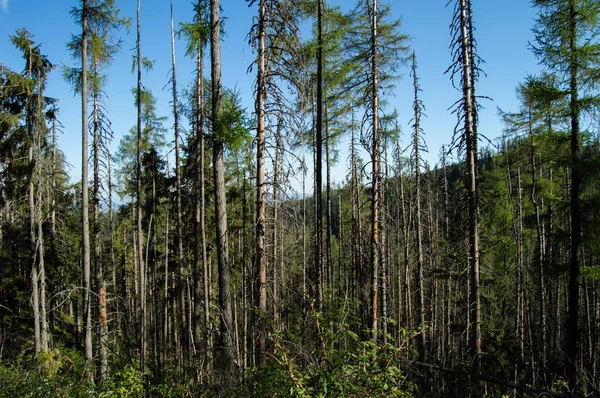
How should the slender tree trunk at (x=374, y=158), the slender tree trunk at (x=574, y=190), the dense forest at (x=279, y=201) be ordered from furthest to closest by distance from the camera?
1. the slender tree trunk at (x=374, y=158)
2. the slender tree trunk at (x=574, y=190)
3. the dense forest at (x=279, y=201)

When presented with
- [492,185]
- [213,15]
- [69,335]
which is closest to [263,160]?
[213,15]

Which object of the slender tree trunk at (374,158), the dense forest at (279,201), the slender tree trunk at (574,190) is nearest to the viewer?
the dense forest at (279,201)

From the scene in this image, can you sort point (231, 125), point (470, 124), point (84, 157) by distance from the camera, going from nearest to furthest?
point (231, 125)
point (470, 124)
point (84, 157)

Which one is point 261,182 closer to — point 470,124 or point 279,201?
point 279,201

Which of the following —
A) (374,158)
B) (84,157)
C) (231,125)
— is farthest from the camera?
(84,157)

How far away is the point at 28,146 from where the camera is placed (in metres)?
12.7

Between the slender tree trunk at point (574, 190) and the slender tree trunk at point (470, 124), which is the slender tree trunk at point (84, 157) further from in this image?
the slender tree trunk at point (574, 190)

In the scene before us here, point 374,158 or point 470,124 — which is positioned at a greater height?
point 470,124

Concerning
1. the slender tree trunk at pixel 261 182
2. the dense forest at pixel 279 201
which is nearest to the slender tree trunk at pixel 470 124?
the dense forest at pixel 279 201

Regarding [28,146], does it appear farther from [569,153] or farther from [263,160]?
[569,153]

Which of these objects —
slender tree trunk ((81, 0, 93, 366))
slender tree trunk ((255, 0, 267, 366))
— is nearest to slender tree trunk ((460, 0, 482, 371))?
slender tree trunk ((255, 0, 267, 366))

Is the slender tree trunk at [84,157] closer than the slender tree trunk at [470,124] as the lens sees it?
No

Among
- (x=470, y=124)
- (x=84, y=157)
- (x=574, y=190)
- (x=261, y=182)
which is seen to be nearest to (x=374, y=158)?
(x=470, y=124)

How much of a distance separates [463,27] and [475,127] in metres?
2.77
